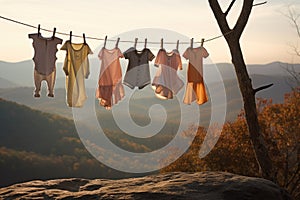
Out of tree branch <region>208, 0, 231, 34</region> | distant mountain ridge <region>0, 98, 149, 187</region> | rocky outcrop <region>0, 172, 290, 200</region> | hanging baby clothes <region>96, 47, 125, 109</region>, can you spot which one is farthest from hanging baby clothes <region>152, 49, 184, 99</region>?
distant mountain ridge <region>0, 98, 149, 187</region>

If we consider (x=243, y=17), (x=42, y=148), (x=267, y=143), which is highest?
(x=243, y=17)

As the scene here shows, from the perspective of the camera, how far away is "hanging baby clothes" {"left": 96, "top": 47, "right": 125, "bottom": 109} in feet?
24.3

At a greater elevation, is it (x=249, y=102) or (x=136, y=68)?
(x=136, y=68)

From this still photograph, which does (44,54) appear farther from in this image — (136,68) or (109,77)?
(136,68)

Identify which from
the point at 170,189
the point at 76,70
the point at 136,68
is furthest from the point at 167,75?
the point at 170,189

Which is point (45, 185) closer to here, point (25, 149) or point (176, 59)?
point (176, 59)

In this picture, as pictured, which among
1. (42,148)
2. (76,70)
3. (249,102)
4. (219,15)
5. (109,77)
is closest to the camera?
(249,102)

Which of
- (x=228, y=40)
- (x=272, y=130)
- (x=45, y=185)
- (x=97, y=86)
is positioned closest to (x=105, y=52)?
(x=97, y=86)

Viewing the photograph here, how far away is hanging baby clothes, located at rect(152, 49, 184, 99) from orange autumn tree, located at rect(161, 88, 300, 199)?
32.2ft

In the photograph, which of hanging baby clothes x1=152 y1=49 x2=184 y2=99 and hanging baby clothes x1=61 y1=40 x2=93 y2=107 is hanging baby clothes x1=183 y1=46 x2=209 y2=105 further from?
hanging baby clothes x1=61 y1=40 x2=93 y2=107

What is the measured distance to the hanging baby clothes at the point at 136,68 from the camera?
24.1 ft

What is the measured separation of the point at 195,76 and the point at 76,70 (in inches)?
84.5

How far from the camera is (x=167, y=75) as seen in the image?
7711 mm

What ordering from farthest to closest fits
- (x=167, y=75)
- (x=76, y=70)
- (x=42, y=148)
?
(x=42, y=148)
(x=167, y=75)
(x=76, y=70)
